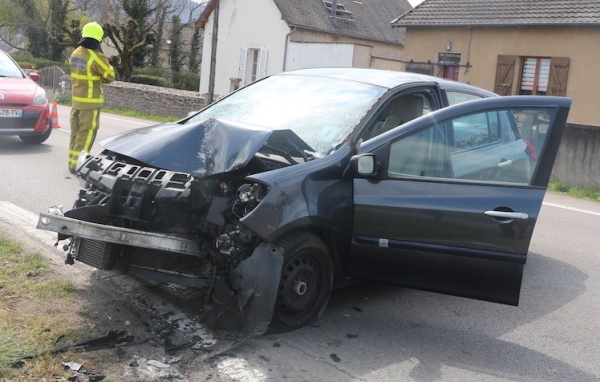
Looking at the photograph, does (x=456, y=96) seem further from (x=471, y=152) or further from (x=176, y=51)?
(x=176, y=51)

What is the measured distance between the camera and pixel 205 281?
4.59m

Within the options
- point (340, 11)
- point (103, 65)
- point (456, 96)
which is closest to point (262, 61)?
point (340, 11)

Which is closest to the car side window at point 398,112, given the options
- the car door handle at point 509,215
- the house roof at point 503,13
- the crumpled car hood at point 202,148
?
the crumpled car hood at point 202,148

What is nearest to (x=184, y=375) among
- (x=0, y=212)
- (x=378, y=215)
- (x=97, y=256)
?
(x=97, y=256)

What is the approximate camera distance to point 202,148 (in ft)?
15.3

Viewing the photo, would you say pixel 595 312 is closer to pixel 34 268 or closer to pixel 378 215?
pixel 378 215

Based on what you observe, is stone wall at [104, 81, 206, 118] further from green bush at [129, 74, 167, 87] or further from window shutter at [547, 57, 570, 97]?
green bush at [129, 74, 167, 87]

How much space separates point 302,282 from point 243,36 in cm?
3250

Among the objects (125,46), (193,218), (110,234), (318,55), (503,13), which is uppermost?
(503,13)

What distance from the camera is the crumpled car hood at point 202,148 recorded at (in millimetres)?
4516

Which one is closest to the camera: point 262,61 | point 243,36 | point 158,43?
point 262,61

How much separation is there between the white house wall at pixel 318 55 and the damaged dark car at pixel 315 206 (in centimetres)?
2368

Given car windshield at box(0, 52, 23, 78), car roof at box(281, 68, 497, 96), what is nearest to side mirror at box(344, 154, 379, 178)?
car roof at box(281, 68, 497, 96)

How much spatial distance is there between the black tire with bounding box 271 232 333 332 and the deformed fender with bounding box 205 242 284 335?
0.38 feet
